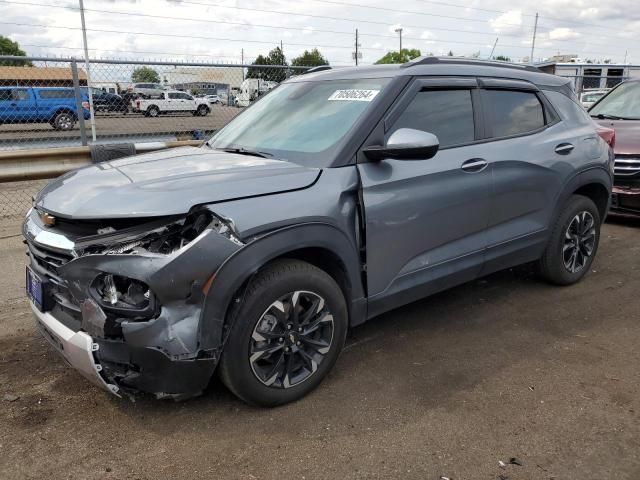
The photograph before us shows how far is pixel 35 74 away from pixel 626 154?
8.44 m

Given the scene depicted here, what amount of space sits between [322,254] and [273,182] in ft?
1.61

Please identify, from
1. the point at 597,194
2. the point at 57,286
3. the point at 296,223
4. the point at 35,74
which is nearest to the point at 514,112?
the point at 597,194

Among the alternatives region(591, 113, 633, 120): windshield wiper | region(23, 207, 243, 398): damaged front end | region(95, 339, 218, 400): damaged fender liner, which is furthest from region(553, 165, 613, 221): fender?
region(591, 113, 633, 120): windshield wiper

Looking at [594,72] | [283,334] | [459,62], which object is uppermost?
[594,72]

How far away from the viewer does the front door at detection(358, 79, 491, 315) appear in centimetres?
321

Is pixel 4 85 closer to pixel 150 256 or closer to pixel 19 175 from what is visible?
pixel 19 175

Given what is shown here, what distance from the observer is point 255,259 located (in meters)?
2.64

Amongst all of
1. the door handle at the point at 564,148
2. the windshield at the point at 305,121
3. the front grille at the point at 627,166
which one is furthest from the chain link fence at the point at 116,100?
the front grille at the point at 627,166

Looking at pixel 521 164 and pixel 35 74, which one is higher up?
pixel 35 74

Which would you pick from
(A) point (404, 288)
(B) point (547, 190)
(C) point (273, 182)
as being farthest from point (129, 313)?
(B) point (547, 190)

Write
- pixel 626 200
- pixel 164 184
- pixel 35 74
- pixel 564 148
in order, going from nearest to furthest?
pixel 164 184
pixel 564 148
pixel 626 200
pixel 35 74

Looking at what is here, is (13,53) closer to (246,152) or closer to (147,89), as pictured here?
(147,89)

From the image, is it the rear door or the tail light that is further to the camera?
the tail light

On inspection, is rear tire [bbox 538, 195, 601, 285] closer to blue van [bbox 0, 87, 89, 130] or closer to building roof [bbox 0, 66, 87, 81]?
blue van [bbox 0, 87, 89, 130]
